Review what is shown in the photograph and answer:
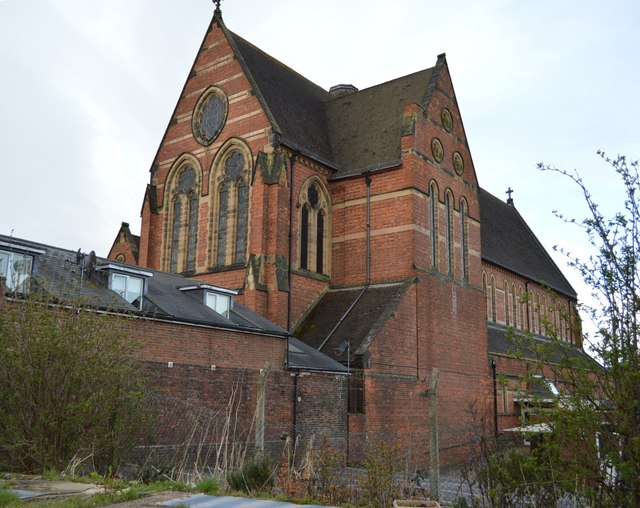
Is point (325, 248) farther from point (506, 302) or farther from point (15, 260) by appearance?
point (506, 302)

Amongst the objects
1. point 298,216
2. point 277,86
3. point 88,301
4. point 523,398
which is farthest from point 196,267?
point 523,398

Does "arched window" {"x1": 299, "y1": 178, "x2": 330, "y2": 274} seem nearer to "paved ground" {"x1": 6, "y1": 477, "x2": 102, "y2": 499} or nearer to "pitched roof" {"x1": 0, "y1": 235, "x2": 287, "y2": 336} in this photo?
"pitched roof" {"x1": 0, "y1": 235, "x2": 287, "y2": 336}

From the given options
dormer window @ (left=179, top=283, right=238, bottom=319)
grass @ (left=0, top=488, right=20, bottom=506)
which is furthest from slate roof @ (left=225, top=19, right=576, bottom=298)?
grass @ (left=0, top=488, right=20, bottom=506)

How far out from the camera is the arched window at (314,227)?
26.7 m

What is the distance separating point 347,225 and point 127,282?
11831 millimetres

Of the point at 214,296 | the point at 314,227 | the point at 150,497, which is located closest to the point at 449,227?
the point at 314,227

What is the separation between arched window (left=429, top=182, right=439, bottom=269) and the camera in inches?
1059

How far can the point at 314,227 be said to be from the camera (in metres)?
27.1

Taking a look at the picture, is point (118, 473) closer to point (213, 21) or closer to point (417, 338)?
point (417, 338)

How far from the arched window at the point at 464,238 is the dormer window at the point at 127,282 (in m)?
15.9

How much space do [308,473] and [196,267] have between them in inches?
723

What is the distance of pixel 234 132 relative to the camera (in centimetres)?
2706

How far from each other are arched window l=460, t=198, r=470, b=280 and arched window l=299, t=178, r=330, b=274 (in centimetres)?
639

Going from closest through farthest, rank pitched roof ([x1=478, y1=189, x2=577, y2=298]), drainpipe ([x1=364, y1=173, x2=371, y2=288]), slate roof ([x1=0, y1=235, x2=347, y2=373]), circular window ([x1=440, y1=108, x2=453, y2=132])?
slate roof ([x1=0, y1=235, x2=347, y2=373]), drainpipe ([x1=364, y1=173, x2=371, y2=288]), circular window ([x1=440, y1=108, x2=453, y2=132]), pitched roof ([x1=478, y1=189, x2=577, y2=298])
